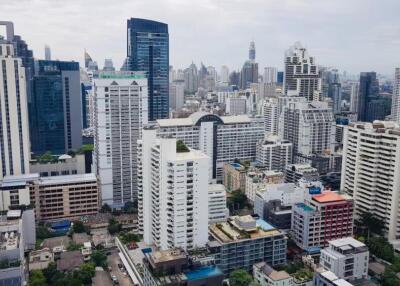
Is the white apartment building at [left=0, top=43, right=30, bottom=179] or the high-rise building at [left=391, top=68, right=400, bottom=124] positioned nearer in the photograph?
the white apartment building at [left=0, top=43, right=30, bottom=179]

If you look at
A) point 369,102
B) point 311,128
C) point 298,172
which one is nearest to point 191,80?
point 369,102

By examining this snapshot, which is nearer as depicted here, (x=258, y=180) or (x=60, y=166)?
(x=258, y=180)

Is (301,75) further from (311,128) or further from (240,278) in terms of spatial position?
(240,278)

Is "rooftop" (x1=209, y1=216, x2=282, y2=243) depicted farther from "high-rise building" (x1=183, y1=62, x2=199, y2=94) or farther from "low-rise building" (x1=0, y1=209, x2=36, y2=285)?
"high-rise building" (x1=183, y1=62, x2=199, y2=94)

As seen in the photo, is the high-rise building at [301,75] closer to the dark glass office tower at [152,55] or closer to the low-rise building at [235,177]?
the dark glass office tower at [152,55]

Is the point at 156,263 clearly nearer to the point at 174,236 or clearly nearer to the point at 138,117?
the point at 174,236

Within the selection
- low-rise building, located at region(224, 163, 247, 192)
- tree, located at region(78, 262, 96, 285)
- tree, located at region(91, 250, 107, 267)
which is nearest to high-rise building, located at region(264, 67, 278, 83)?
low-rise building, located at region(224, 163, 247, 192)
